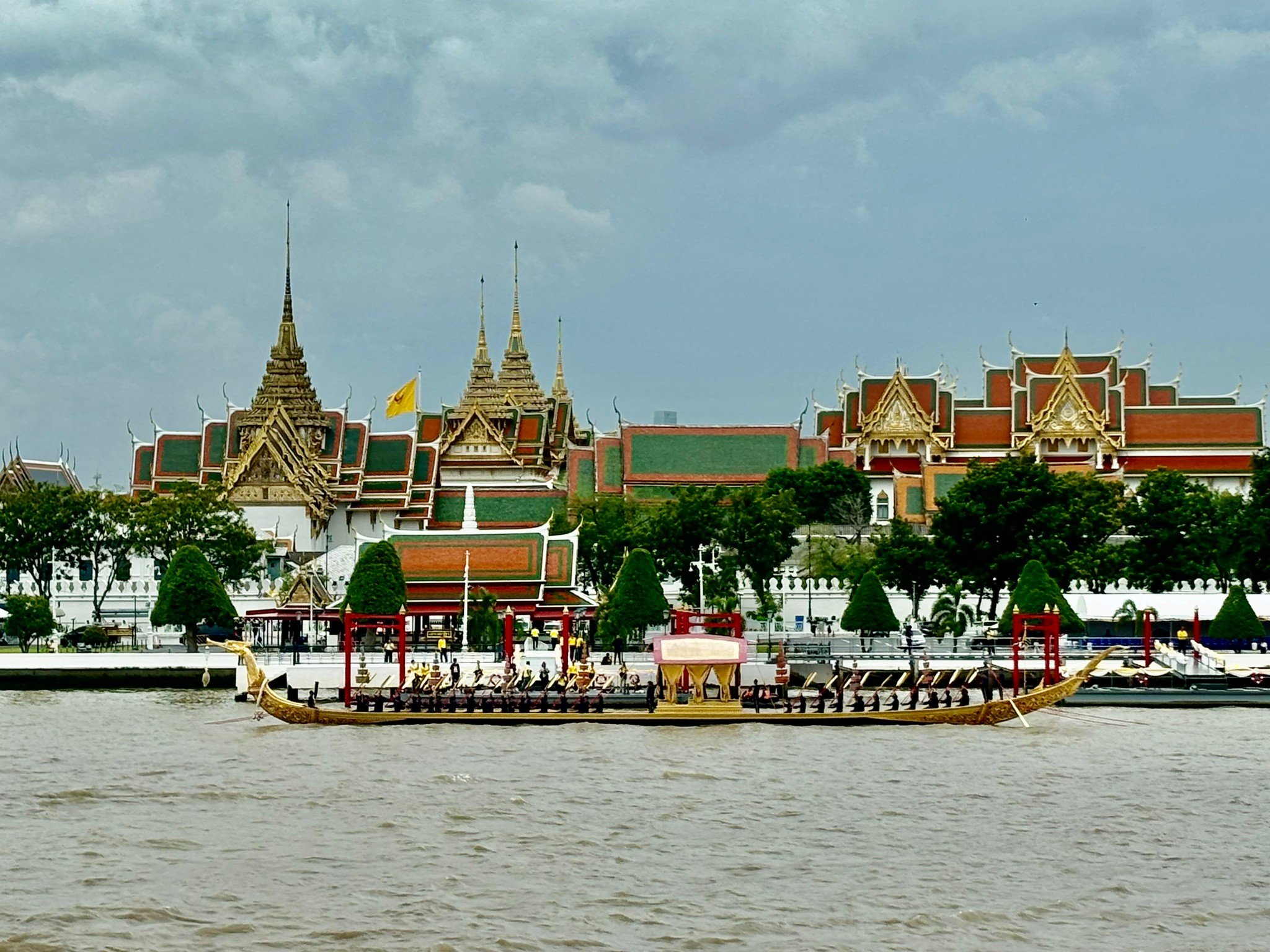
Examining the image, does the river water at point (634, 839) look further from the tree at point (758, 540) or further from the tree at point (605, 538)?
the tree at point (605, 538)

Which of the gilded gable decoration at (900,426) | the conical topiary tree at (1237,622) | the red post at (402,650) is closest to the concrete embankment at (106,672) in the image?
the red post at (402,650)

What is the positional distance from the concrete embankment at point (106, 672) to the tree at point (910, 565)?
18.2 meters

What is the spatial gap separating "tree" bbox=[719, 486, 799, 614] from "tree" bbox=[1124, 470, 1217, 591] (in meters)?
9.49

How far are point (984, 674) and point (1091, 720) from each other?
2.24 meters

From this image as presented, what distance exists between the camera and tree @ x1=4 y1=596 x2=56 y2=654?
54469 millimetres

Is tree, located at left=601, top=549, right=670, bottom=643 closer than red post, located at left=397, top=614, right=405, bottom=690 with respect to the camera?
No

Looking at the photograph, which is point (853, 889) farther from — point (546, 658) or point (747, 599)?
point (747, 599)

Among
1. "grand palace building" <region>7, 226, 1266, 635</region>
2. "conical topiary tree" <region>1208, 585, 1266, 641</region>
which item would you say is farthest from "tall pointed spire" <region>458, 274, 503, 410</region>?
"conical topiary tree" <region>1208, 585, 1266, 641</region>

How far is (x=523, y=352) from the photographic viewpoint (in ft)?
349

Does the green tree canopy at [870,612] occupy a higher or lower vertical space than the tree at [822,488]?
lower

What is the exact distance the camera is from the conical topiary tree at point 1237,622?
51188mm

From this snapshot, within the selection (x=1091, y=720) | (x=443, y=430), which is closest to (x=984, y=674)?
(x=1091, y=720)

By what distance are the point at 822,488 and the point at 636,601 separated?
23.5 metres

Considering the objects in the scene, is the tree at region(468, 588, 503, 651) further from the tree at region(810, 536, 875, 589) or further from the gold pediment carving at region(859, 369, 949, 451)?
the gold pediment carving at region(859, 369, 949, 451)
